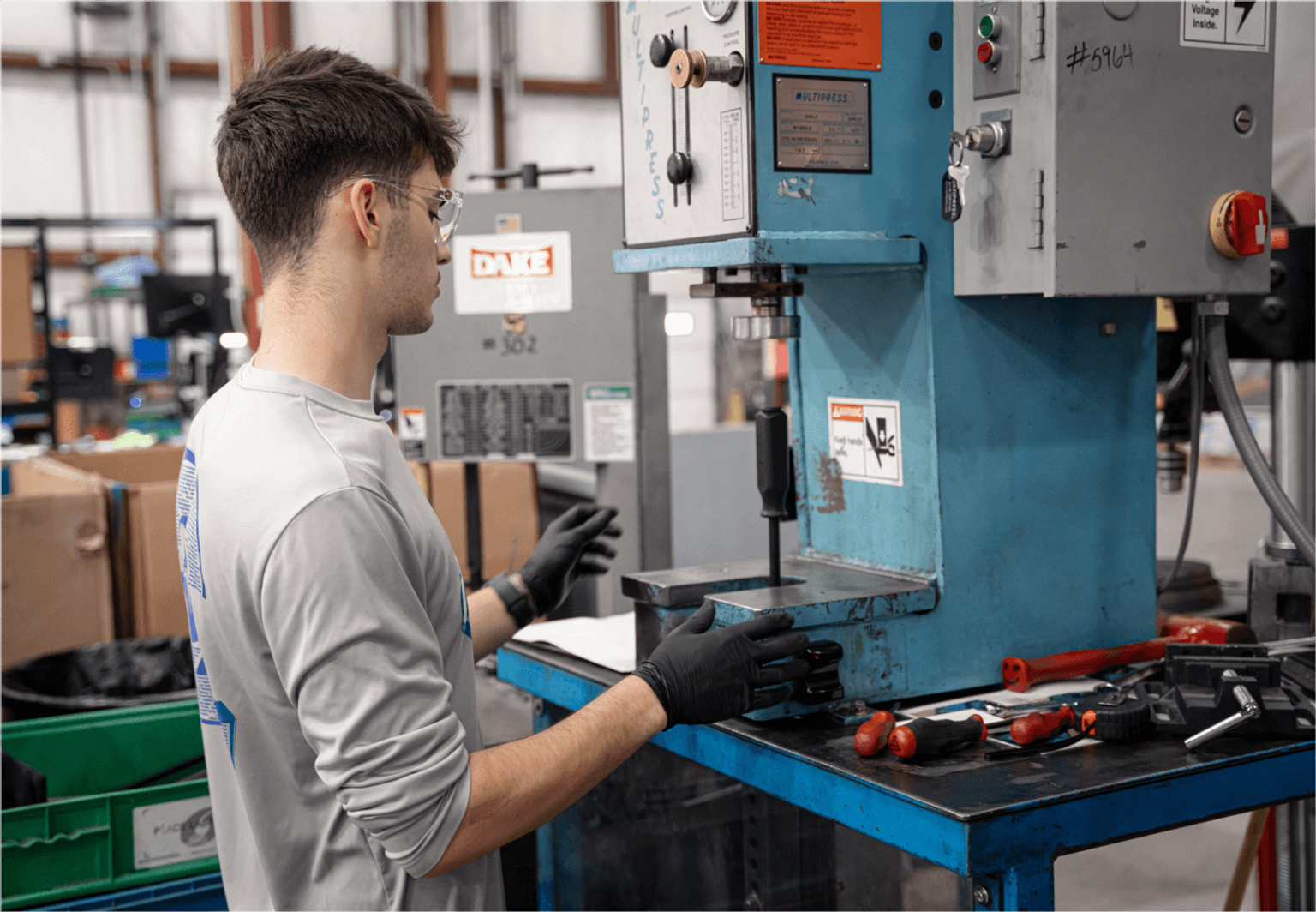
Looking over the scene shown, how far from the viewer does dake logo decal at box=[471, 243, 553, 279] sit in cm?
233

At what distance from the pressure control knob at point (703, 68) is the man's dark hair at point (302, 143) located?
0.29 meters

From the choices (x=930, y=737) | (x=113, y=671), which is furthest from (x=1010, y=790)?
(x=113, y=671)

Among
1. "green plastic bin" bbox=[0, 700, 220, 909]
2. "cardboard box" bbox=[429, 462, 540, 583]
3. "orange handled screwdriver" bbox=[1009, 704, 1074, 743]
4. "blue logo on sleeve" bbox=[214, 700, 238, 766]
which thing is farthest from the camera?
"cardboard box" bbox=[429, 462, 540, 583]

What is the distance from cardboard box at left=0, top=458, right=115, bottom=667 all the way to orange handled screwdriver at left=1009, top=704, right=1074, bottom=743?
6.96ft

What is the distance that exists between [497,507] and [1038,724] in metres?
2.37

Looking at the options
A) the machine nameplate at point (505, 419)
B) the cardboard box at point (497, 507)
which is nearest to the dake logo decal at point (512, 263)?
the machine nameplate at point (505, 419)

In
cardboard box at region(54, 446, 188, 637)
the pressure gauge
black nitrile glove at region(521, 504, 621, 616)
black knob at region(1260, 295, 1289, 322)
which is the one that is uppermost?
the pressure gauge

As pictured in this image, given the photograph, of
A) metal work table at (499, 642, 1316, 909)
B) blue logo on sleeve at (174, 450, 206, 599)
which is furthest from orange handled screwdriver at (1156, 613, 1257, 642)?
blue logo on sleeve at (174, 450, 206, 599)

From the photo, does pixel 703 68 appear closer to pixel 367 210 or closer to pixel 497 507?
pixel 367 210

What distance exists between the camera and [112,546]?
2621 millimetres

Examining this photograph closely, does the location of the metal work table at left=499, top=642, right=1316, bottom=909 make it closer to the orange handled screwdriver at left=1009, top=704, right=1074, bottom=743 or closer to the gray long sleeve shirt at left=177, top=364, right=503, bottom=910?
the orange handled screwdriver at left=1009, top=704, right=1074, bottom=743

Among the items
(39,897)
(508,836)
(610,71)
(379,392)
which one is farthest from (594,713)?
(610,71)

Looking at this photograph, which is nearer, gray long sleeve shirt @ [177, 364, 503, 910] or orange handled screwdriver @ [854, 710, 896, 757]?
gray long sleeve shirt @ [177, 364, 503, 910]

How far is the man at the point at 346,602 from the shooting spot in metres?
0.83
